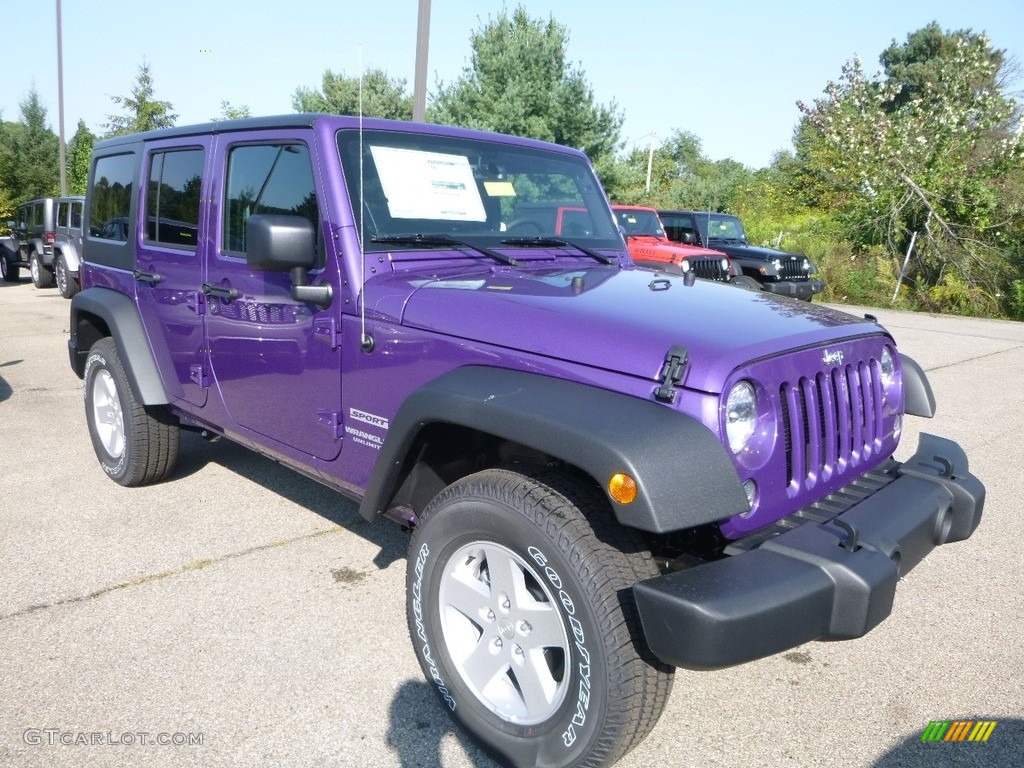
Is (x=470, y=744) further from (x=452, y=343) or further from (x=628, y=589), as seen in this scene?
(x=452, y=343)

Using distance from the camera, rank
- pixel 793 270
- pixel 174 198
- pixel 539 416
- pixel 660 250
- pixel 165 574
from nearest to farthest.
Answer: pixel 539 416 < pixel 165 574 < pixel 174 198 < pixel 660 250 < pixel 793 270

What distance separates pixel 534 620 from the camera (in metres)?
2.34

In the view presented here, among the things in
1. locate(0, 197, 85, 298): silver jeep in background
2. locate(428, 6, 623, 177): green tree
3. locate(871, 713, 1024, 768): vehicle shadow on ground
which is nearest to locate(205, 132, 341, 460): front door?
locate(871, 713, 1024, 768): vehicle shadow on ground

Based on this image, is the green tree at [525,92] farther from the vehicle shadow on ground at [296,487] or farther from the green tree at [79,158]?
the vehicle shadow on ground at [296,487]

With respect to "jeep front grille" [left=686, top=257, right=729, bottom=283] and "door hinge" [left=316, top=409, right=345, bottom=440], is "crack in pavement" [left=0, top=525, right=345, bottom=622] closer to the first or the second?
"door hinge" [left=316, top=409, right=345, bottom=440]

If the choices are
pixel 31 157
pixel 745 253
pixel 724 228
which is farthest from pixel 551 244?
pixel 31 157

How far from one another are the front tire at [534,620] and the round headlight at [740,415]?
0.38 m

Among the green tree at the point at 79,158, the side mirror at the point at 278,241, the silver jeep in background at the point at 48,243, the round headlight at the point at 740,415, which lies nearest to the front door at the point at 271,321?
the side mirror at the point at 278,241

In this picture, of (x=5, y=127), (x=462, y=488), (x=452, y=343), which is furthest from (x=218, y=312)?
(x=5, y=127)

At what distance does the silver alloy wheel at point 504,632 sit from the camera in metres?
2.32

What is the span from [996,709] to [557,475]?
1.74 meters

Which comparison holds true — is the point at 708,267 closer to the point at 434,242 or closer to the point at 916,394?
the point at 916,394

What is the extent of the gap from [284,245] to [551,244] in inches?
46.7

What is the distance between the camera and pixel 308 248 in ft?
9.44
